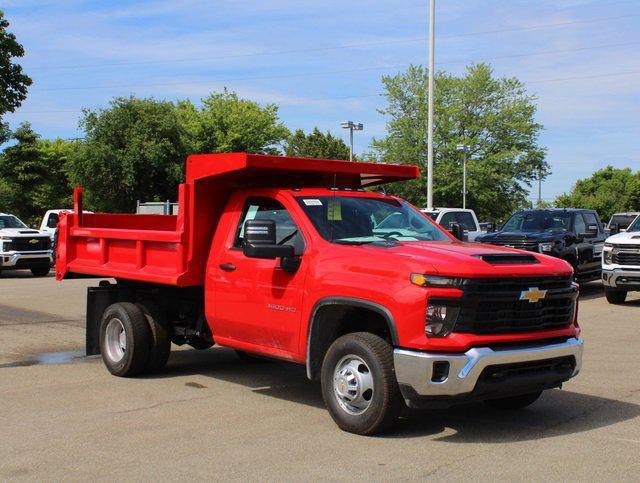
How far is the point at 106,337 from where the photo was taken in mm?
8555

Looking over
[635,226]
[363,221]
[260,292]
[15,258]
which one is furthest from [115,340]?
[15,258]

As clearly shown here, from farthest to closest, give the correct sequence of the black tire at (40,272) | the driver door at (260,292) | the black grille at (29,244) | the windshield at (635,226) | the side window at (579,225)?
1. the black tire at (40,272)
2. the black grille at (29,244)
3. the side window at (579,225)
4. the windshield at (635,226)
5. the driver door at (260,292)

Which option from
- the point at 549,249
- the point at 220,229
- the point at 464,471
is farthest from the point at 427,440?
the point at 549,249

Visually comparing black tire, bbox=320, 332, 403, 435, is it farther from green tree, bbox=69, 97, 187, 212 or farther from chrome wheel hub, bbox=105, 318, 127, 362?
green tree, bbox=69, 97, 187, 212

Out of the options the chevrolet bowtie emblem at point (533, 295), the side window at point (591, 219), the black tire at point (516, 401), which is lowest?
the black tire at point (516, 401)

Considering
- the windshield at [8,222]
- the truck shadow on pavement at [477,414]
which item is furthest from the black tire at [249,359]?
the windshield at [8,222]

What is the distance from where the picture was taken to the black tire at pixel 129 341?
8094mm

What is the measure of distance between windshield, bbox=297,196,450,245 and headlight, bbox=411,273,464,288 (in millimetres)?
1036

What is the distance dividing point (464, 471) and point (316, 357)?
169cm

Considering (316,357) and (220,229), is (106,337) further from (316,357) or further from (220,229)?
(316,357)

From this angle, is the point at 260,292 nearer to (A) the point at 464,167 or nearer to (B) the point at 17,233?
(B) the point at 17,233

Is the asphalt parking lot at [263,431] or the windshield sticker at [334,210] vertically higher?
the windshield sticker at [334,210]

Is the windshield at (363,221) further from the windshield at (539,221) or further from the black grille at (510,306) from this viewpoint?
the windshield at (539,221)

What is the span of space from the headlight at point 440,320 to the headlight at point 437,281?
0.51 feet
